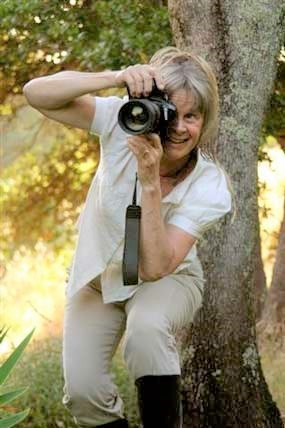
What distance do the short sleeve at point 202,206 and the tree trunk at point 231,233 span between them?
104 cm

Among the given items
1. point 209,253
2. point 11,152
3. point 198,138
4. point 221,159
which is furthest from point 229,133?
point 11,152

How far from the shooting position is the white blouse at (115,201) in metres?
3.84

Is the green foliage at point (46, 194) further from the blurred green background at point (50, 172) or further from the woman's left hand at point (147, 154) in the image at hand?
the woman's left hand at point (147, 154)

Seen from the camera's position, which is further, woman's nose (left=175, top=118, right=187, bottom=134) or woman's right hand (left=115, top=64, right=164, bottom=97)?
woman's nose (left=175, top=118, right=187, bottom=134)

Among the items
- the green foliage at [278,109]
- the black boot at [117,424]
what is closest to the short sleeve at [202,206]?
the black boot at [117,424]

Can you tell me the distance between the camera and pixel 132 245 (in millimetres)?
3660

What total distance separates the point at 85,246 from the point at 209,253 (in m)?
1.11

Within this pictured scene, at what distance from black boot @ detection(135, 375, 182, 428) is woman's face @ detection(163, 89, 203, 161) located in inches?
31.7

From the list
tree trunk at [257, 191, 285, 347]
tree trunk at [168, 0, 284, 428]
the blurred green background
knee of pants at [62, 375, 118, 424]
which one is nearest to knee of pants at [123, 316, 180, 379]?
knee of pants at [62, 375, 118, 424]

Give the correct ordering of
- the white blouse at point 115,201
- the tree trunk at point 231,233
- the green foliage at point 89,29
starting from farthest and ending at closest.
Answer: the green foliage at point 89,29 < the tree trunk at point 231,233 < the white blouse at point 115,201

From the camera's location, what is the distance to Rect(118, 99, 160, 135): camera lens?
3.47 meters

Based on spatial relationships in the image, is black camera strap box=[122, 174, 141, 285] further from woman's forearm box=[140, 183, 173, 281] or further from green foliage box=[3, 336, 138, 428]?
green foliage box=[3, 336, 138, 428]

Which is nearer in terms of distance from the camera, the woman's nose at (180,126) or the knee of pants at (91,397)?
the woman's nose at (180,126)

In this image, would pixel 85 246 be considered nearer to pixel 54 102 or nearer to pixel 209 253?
pixel 54 102
